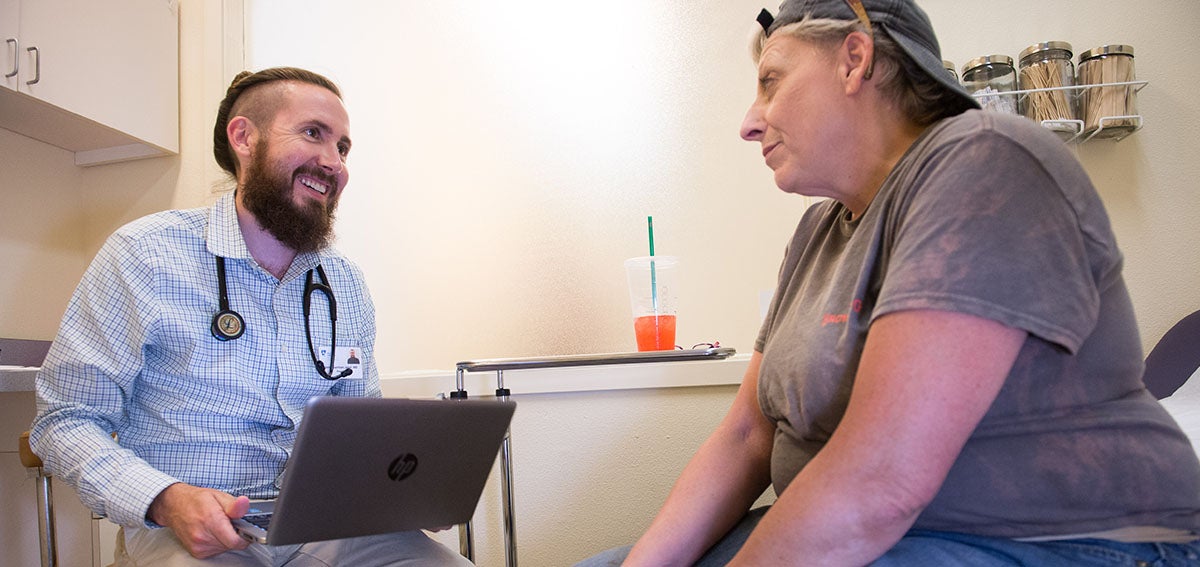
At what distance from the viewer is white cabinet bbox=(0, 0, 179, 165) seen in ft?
7.13

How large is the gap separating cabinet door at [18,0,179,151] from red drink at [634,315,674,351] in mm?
1612

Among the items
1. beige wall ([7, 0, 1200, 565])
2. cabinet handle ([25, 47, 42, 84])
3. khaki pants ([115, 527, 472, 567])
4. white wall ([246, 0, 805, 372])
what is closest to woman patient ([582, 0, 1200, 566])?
khaki pants ([115, 527, 472, 567])

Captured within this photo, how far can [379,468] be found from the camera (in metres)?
1.13

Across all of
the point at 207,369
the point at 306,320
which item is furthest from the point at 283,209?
the point at 207,369

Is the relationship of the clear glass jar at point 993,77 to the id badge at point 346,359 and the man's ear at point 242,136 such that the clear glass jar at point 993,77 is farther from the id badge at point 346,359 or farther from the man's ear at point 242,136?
the man's ear at point 242,136

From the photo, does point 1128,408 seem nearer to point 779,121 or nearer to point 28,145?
point 779,121

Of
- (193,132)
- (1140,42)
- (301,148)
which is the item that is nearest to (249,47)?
(193,132)

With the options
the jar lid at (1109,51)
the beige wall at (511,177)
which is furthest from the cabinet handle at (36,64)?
the jar lid at (1109,51)

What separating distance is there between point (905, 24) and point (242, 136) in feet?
4.48

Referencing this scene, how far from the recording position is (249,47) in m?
2.63

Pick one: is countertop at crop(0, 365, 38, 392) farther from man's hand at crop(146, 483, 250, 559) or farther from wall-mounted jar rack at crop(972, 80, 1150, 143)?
wall-mounted jar rack at crop(972, 80, 1150, 143)

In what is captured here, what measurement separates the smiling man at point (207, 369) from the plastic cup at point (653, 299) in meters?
0.69

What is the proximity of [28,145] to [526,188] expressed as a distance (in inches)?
58.9

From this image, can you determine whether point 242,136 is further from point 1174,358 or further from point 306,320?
point 1174,358
